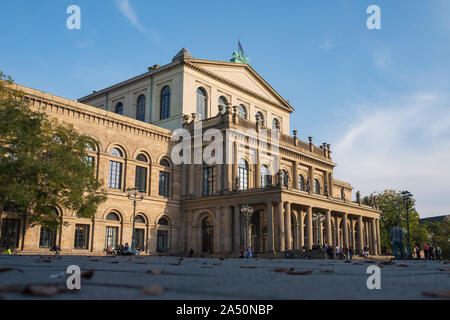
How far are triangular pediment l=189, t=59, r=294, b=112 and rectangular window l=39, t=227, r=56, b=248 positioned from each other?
21.5m

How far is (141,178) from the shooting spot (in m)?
36.6

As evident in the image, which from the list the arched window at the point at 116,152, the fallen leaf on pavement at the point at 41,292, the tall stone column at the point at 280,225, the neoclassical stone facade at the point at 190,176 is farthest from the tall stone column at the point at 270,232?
the fallen leaf on pavement at the point at 41,292

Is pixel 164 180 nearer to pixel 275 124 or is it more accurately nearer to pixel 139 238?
pixel 139 238

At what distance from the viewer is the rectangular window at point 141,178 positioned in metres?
36.3

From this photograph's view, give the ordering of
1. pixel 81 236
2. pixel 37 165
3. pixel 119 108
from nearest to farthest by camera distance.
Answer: pixel 37 165, pixel 81 236, pixel 119 108

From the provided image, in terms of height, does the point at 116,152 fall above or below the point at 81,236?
above

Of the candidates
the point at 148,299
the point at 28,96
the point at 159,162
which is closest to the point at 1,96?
the point at 28,96

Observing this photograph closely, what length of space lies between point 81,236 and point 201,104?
18912 mm

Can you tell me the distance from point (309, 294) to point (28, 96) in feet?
99.1

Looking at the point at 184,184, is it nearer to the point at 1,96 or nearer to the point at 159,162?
the point at 159,162

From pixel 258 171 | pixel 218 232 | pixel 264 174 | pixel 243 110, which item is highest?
pixel 243 110

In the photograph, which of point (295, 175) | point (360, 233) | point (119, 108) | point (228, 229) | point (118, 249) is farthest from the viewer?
point (119, 108)

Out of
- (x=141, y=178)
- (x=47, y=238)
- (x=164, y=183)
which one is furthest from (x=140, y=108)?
(x=47, y=238)

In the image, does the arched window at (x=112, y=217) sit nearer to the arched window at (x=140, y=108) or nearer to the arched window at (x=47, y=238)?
the arched window at (x=47, y=238)
